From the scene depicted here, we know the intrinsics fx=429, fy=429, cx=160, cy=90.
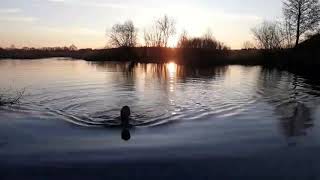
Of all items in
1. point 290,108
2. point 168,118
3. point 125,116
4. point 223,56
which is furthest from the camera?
point 223,56

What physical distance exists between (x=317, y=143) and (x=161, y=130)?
604 cm

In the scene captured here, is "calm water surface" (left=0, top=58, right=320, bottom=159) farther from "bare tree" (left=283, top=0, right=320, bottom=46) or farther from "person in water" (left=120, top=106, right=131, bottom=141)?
"bare tree" (left=283, top=0, right=320, bottom=46)

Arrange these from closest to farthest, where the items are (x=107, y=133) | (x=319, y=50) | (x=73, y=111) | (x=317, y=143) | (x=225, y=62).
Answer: (x=317, y=143) < (x=107, y=133) < (x=73, y=111) < (x=319, y=50) < (x=225, y=62)

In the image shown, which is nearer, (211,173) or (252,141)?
(211,173)

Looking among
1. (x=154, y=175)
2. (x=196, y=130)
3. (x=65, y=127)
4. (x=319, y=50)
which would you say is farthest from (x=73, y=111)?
(x=319, y=50)

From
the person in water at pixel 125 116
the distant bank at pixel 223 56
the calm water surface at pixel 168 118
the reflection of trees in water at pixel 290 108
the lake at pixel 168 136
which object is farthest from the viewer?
the distant bank at pixel 223 56

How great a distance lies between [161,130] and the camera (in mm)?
17688

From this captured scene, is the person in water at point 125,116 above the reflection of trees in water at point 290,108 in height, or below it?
above

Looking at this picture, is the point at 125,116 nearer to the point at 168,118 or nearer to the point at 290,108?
the point at 168,118

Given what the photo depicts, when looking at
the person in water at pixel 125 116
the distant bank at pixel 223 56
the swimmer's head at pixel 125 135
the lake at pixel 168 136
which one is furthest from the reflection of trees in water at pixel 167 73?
the swimmer's head at pixel 125 135

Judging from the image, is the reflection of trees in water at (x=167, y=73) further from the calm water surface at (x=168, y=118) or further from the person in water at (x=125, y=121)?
the person in water at (x=125, y=121)

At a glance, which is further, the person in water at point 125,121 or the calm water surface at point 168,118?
the person in water at point 125,121

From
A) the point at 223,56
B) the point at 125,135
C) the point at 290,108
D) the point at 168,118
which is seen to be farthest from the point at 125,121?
the point at 223,56

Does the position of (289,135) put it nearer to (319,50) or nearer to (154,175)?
(154,175)
